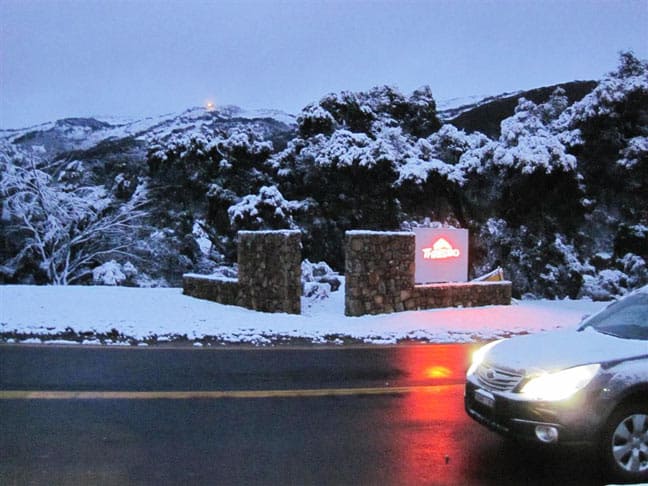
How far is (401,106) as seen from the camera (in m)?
23.9

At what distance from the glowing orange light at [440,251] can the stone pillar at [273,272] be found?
3.31 meters

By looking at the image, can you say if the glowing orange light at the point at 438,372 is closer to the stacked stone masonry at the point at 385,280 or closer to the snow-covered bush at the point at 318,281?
the stacked stone masonry at the point at 385,280

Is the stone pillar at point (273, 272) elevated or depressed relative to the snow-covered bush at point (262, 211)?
depressed

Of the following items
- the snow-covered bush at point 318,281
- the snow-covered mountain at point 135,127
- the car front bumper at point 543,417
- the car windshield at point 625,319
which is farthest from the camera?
the snow-covered mountain at point 135,127

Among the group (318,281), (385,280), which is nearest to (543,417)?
(385,280)

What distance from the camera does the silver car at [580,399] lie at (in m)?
5.06

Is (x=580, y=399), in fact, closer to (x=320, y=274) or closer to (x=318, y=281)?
(x=318, y=281)

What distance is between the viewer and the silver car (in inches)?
199

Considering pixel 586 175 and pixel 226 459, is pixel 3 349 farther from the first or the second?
pixel 586 175

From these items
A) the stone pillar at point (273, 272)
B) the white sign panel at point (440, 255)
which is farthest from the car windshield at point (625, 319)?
the white sign panel at point (440, 255)

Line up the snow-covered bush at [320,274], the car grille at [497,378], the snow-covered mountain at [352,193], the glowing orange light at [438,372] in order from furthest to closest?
the snow-covered mountain at [352,193], the snow-covered bush at [320,274], the glowing orange light at [438,372], the car grille at [497,378]

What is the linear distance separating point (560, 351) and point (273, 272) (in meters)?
9.44

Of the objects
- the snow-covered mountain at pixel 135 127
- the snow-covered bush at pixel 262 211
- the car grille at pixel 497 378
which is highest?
the snow-covered mountain at pixel 135 127

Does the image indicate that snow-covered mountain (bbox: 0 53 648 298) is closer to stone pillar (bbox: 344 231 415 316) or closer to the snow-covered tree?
the snow-covered tree
